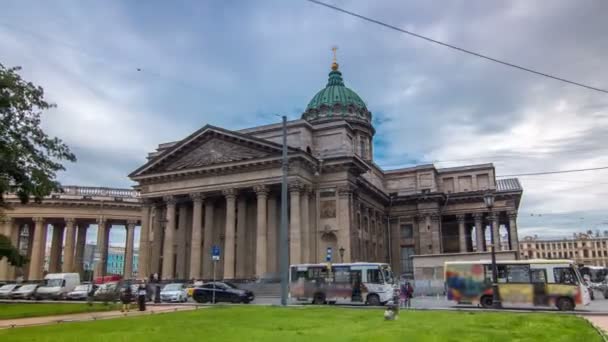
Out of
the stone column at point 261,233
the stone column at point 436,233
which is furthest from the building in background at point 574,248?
the stone column at point 261,233

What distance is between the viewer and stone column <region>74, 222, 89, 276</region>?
248 ft

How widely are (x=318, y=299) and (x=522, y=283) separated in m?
12.9

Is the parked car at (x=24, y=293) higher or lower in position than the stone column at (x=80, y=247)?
lower

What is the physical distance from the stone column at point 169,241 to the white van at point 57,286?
884 cm

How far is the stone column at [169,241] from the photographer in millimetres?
52938

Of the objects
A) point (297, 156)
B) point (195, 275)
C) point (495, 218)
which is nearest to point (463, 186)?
point (495, 218)

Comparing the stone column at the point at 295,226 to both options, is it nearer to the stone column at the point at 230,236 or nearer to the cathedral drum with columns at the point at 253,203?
the cathedral drum with columns at the point at 253,203

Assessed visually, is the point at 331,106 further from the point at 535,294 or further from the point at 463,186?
the point at 535,294

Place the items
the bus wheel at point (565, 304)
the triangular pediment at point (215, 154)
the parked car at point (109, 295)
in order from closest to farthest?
1. the bus wheel at point (565, 304)
2. the parked car at point (109, 295)
3. the triangular pediment at point (215, 154)

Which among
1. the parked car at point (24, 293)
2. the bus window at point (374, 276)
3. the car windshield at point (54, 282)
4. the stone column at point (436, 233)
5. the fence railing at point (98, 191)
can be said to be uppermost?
the fence railing at point (98, 191)

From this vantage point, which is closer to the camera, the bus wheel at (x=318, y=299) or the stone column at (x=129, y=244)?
the bus wheel at (x=318, y=299)

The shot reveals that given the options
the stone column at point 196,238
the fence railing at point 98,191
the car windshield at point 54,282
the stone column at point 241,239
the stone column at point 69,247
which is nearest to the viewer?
the car windshield at point 54,282

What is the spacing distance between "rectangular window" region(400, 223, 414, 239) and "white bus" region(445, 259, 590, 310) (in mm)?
37817

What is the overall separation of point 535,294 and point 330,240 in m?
23.1
